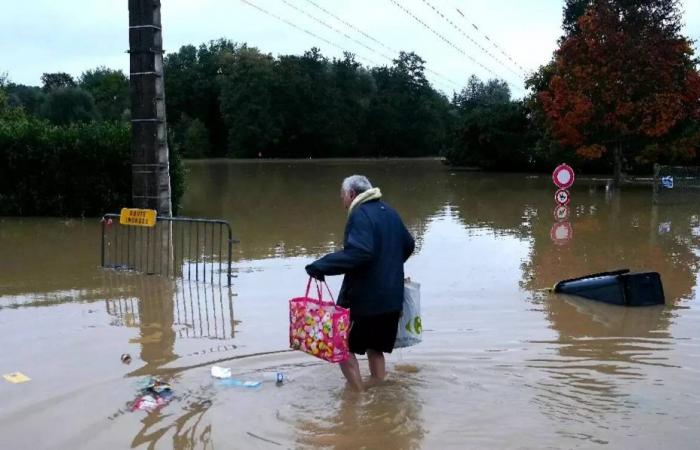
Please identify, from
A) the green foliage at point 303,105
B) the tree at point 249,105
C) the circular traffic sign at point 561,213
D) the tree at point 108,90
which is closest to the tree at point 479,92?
the green foliage at point 303,105

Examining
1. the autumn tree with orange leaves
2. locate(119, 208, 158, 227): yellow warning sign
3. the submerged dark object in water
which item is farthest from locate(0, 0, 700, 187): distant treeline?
the submerged dark object in water

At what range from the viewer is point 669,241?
48.1 feet

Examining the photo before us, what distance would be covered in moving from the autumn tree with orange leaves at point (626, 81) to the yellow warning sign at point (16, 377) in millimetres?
25798

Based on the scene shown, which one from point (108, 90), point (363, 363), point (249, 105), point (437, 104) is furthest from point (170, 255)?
point (108, 90)

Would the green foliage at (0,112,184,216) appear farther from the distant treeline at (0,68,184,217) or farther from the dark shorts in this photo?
the dark shorts

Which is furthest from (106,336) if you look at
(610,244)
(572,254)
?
(610,244)

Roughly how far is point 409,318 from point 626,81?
2552 centimetres

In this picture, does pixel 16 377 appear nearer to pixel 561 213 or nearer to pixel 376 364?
pixel 376 364

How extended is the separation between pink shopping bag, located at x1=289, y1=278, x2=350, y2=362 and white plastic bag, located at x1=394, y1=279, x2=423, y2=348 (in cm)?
64

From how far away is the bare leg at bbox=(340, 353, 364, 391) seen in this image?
17.9 ft

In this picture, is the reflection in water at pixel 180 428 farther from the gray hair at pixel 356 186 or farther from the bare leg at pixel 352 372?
the gray hair at pixel 356 186

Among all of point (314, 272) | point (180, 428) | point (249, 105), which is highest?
point (249, 105)

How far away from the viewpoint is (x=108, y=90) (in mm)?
98812

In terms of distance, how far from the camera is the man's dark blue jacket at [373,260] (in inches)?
198
